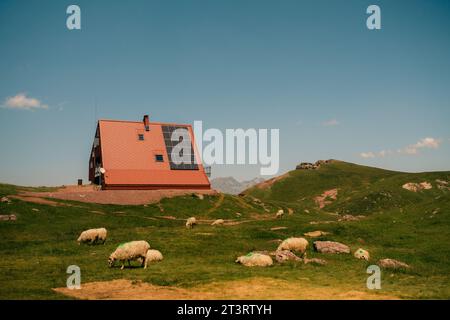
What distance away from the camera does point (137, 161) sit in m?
71.9

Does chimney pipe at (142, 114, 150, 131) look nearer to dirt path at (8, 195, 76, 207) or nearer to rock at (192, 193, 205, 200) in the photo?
rock at (192, 193, 205, 200)

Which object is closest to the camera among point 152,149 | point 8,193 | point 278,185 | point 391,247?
point 391,247

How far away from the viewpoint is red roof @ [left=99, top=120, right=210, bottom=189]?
68750mm

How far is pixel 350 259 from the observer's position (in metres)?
28.8

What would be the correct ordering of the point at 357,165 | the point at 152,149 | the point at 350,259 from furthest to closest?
the point at 357,165 → the point at 152,149 → the point at 350,259

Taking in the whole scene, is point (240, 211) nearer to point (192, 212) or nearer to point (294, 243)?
point (192, 212)

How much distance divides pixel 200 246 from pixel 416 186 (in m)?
101

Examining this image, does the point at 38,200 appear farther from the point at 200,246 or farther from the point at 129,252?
the point at 129,252

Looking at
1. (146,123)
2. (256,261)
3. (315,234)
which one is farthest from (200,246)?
(146,123)

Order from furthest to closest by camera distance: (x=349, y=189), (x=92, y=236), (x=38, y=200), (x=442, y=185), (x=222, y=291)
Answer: (x=349, y=189) < (x=442, y=185) < (x=38, y=200) < (x=92, y=236) < (x=222, y=291)

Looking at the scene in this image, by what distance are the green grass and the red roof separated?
25.3 ft

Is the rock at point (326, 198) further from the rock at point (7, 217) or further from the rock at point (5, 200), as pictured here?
the rock at point (7, 217)

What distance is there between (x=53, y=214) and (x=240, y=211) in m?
29.4

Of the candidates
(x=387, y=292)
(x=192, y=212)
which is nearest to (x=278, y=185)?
(x=192, y=212)
